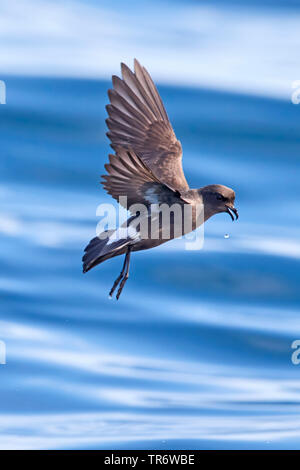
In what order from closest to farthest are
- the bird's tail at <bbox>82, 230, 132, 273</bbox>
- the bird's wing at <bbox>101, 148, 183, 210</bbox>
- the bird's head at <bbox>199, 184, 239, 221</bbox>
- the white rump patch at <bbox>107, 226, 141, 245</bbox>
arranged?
the bird's wing at <bbox>101, 148, 183, 210</bbox>
the bird's tail at <bbox>82, 230, 132, 273</bbox>
the white rump patch at <bbox>107, 226, 141, 245</bbox>
the bird's head at <bbox>199, 184, 239, 221</bbox>

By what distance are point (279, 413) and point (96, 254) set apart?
333 cm

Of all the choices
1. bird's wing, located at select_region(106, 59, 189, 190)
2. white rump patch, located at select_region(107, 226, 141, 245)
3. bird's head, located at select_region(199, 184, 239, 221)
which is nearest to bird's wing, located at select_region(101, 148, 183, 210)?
white rump patch, located at select_region(107, 226, 141, 245)

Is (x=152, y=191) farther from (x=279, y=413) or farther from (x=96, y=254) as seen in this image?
(x=279, y=413)

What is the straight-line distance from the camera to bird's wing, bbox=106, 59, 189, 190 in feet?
24.2

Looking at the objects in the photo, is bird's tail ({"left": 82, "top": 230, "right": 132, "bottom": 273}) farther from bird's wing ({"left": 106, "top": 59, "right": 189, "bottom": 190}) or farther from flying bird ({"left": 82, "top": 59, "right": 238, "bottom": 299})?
bird's wing ({"left": 106, "top": 59, "right": 189, "bottom": 190})

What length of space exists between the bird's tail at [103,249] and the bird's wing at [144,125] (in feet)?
1.81

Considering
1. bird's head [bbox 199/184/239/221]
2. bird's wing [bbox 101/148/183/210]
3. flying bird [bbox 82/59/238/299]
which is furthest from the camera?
bird's head [bbox 199/184/239/221]

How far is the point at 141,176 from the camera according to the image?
6539 millimetres

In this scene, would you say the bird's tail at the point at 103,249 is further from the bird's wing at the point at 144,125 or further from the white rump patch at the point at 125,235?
the bird's wing at the point at 144,125

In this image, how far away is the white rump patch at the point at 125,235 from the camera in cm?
686

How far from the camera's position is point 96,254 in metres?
6.83

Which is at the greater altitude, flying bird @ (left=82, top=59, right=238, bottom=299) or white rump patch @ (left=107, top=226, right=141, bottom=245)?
flying bird @ (left=82, top=59, right=238, bottom=299)

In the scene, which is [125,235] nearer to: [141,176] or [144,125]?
[141,176]

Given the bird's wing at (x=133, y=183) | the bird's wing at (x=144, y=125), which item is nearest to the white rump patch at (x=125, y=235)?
the bird's wing at (x=133, y=183)
